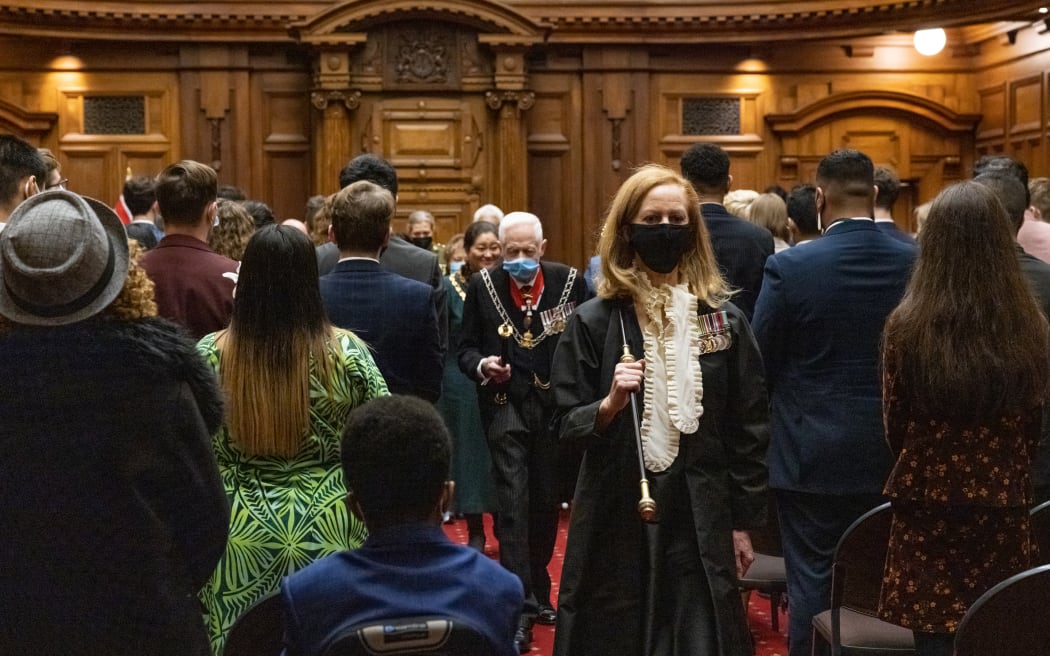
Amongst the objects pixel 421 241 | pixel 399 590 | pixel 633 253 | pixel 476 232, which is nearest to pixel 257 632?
pixel 399 590

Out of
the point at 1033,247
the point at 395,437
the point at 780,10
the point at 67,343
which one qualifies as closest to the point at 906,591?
the point at 395,437

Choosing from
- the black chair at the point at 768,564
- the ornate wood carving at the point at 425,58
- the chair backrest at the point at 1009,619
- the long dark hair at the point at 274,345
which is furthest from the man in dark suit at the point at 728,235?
the ornate wood carving at the point at 425,58

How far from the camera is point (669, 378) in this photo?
323 cm

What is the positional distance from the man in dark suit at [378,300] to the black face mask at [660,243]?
1.15 meters

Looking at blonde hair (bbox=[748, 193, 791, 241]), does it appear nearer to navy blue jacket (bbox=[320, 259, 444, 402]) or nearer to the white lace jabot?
navy blue jacket (bbox=[320, 259, 444, 402])

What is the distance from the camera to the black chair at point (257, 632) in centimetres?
265

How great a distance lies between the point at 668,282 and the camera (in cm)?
339

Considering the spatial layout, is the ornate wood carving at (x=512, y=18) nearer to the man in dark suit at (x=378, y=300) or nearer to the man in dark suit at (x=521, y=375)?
the man in dark suit at (x=521, y=375)

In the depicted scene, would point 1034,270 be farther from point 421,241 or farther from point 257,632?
point 421,241

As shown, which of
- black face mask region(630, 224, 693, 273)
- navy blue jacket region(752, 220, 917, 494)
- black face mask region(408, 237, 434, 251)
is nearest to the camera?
black face mask region(630, 224, 693, 273)

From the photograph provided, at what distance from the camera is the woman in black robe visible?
314cm

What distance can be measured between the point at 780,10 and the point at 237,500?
921 centimetres

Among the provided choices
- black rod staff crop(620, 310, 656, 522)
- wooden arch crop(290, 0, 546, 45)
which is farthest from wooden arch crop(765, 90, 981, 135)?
black rod staff crop(620, 310, 656, 522)

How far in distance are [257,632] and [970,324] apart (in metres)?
1.76
